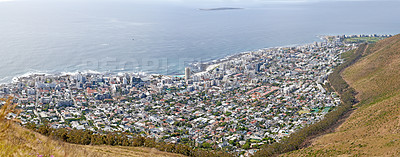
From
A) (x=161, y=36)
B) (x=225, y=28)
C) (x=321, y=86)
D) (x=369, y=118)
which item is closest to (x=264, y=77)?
(x=321, y=86)

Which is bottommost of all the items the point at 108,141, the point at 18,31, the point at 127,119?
the point at 127,119

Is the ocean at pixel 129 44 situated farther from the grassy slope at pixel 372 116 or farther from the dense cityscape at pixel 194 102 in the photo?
the grassy slope at pixel 372 116

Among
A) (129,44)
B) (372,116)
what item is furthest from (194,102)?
(129,44)

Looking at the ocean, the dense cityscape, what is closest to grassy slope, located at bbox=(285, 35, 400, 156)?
the dense cityscape

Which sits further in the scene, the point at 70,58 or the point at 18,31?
the point at 18,31

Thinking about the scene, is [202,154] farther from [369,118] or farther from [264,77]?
[264,77]

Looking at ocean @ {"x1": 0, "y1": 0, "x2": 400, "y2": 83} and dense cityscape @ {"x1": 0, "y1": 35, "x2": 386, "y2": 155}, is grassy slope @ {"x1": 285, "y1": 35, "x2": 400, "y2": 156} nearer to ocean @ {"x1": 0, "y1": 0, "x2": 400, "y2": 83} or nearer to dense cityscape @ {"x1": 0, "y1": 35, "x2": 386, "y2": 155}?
dense cityscape @ {"x1": 0, "y1": 35, "x2": 386, "y2": 155}
